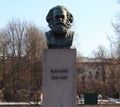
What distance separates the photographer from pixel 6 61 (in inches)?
2621

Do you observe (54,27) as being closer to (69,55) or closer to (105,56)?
(69,55)

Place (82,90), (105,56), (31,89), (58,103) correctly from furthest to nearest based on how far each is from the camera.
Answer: (105,56), (82,90), (31,89), (58,103)

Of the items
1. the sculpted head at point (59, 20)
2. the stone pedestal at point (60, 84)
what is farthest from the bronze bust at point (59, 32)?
the stone pedestal at point (60, 84)

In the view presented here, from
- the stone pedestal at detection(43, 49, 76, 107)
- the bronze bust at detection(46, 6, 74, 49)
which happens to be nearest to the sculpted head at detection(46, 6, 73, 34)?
the bronze bust at detection(46, 6, 74, 49)

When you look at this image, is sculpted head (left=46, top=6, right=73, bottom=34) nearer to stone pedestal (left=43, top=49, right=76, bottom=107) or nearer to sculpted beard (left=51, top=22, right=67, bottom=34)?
sculpted beard (left=51, top=22, right=67, bottom=34)

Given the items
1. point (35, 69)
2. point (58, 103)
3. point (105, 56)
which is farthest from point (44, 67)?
point (105, 56)

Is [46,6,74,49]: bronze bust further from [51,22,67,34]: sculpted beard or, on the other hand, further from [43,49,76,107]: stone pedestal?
[43,49,76,107]: stone pedestal

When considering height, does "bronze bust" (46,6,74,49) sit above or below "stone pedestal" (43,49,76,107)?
above

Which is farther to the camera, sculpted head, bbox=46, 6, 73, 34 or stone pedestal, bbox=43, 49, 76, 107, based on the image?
sculpted head, bbox=46, 6, 73, 34

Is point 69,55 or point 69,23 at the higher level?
point 69,23

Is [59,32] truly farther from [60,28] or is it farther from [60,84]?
[60,84]

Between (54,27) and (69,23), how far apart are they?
697 mm

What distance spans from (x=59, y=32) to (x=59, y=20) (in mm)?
442

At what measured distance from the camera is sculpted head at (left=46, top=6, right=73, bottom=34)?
1623 centimetres
